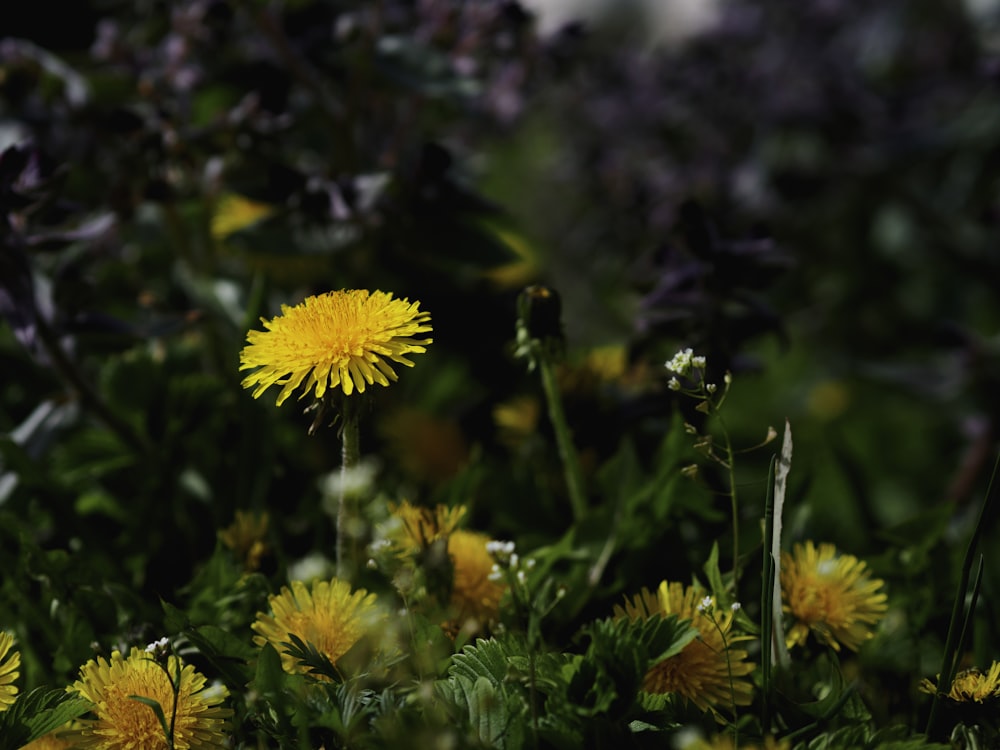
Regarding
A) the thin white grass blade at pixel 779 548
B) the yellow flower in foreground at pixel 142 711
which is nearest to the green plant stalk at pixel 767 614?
the thin white grass blade at pixel 779 548

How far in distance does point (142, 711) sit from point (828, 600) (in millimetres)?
486

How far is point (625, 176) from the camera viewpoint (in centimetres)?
212

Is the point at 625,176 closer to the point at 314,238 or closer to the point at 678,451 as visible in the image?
the point at 314,238

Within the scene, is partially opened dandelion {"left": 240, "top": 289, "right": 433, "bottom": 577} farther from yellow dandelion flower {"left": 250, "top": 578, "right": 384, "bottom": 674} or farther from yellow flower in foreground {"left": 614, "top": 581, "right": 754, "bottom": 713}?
yellow flower in foreground {"left": 614, "top": 581, "right": 754, "bottom": 713}

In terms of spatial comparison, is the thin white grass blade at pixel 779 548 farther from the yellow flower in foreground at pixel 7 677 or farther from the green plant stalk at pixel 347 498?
the yellow flower in foreground at pixel 7 677

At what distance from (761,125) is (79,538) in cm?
188

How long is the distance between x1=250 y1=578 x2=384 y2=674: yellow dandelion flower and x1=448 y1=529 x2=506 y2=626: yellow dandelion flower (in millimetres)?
Answer: 95

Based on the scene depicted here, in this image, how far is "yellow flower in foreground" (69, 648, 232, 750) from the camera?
59cm

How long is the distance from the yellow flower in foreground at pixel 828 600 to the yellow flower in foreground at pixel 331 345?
351 mm

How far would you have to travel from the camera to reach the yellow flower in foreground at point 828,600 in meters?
0.70

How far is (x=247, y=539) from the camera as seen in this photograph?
2.78 ft

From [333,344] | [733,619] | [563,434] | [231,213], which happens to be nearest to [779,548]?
[733,619]

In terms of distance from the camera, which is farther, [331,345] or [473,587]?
[473,587]

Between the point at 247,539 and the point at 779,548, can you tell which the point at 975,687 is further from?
the point at 247,539
